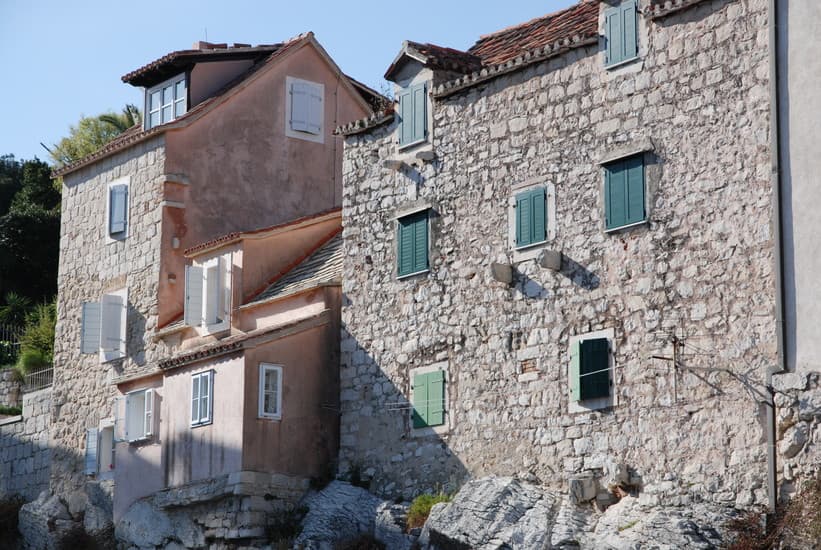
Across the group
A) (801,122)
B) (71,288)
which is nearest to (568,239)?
(801,122)

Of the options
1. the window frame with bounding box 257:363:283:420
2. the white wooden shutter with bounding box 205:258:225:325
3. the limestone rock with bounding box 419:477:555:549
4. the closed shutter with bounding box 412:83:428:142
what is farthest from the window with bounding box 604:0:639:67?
the white wooden shutter with bounding box 205:258:225:325

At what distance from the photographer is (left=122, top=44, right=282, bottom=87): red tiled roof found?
36031 millimetres

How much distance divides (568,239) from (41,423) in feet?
60.4

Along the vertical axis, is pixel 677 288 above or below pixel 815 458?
above

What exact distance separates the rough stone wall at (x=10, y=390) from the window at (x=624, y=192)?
23927mm

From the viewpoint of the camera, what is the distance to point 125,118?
58.9 meters

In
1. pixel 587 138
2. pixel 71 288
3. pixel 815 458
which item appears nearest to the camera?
pixel 815 458

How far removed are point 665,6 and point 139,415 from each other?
14.5m

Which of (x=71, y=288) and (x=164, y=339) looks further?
(x=71, y=288)

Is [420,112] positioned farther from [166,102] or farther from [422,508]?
[166,102]

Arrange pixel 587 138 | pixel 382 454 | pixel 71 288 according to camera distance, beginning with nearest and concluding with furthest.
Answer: pixel 587 138, pixel 382 454, pixel 71 288

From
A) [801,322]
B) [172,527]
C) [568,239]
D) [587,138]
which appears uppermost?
[587,138]

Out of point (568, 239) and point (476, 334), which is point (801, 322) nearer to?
point (568, 239)

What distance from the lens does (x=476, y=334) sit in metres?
26.5
